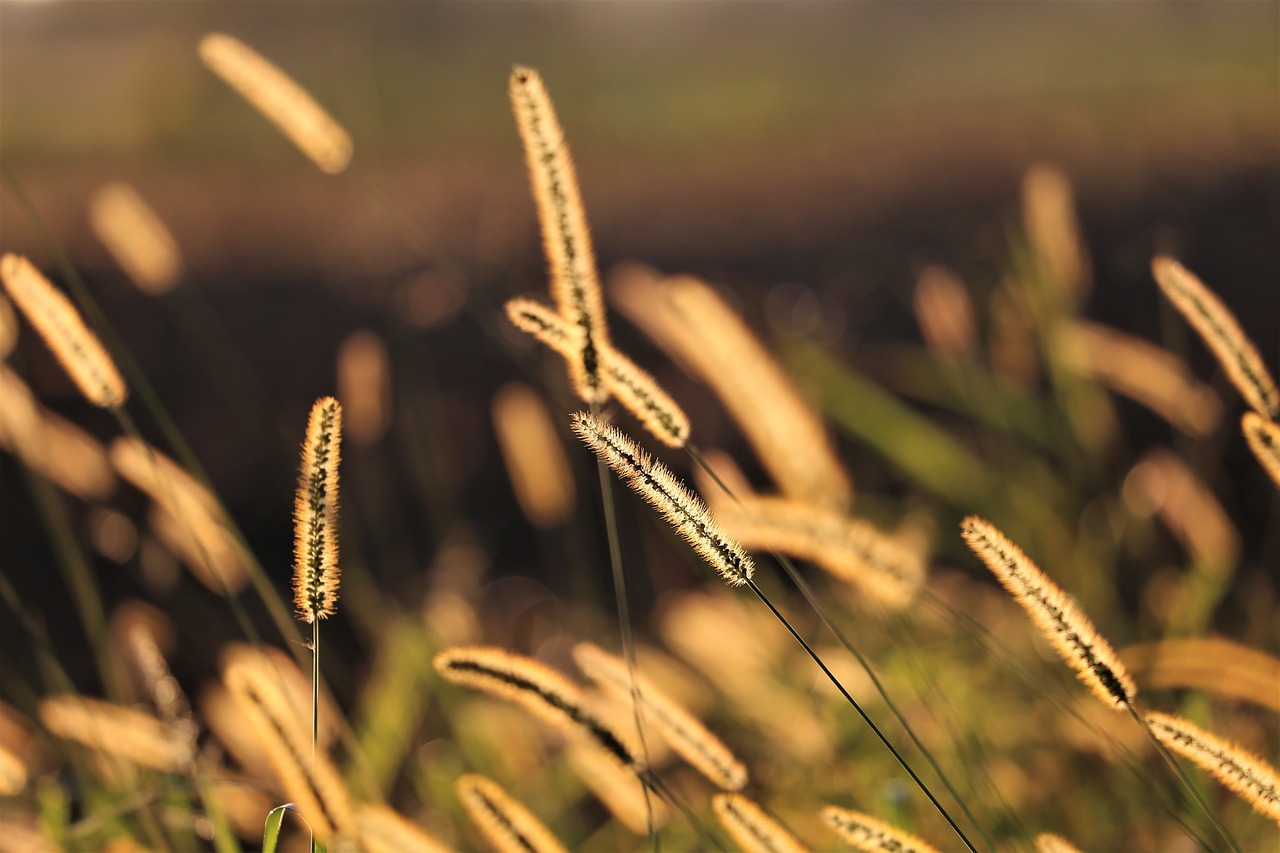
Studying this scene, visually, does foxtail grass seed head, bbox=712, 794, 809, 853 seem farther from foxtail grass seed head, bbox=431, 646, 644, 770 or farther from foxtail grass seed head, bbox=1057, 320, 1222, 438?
foxtail grass seed head, bbox=1057, 320, 1222, 438

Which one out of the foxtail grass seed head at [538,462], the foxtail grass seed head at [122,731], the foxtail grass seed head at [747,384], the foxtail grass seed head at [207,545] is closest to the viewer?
the foxtail grass seed head at [747,384]

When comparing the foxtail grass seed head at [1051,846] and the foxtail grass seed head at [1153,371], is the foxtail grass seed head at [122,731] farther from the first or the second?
the foxtail grass seed head at [1153,371]

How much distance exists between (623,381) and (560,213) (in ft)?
0.57

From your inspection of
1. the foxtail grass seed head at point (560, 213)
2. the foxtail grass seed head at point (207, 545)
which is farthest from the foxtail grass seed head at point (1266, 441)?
the foxtail grass seed head at point (207, 545)

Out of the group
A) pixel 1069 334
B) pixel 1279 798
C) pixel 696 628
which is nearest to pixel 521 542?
pixel 696 628

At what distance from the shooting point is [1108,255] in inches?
159

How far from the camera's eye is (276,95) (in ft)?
4.33

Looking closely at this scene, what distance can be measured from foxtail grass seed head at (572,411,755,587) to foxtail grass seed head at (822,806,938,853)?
21 cm

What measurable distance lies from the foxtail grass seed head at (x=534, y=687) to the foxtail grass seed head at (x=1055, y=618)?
13.3 inches

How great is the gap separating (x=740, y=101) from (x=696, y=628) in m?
8.84

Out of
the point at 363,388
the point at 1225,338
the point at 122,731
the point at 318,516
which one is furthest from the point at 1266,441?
the point at 363,388

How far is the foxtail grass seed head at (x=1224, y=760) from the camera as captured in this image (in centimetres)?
83

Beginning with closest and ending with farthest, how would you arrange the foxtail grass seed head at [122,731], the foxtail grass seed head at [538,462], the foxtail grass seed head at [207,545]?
the foxtail grass seed head at [122,731]
the foxtail grass seed head at [207,545]
the foxtail grass seed head at [538,462]

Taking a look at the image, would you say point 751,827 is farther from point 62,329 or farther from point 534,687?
point 62,329
